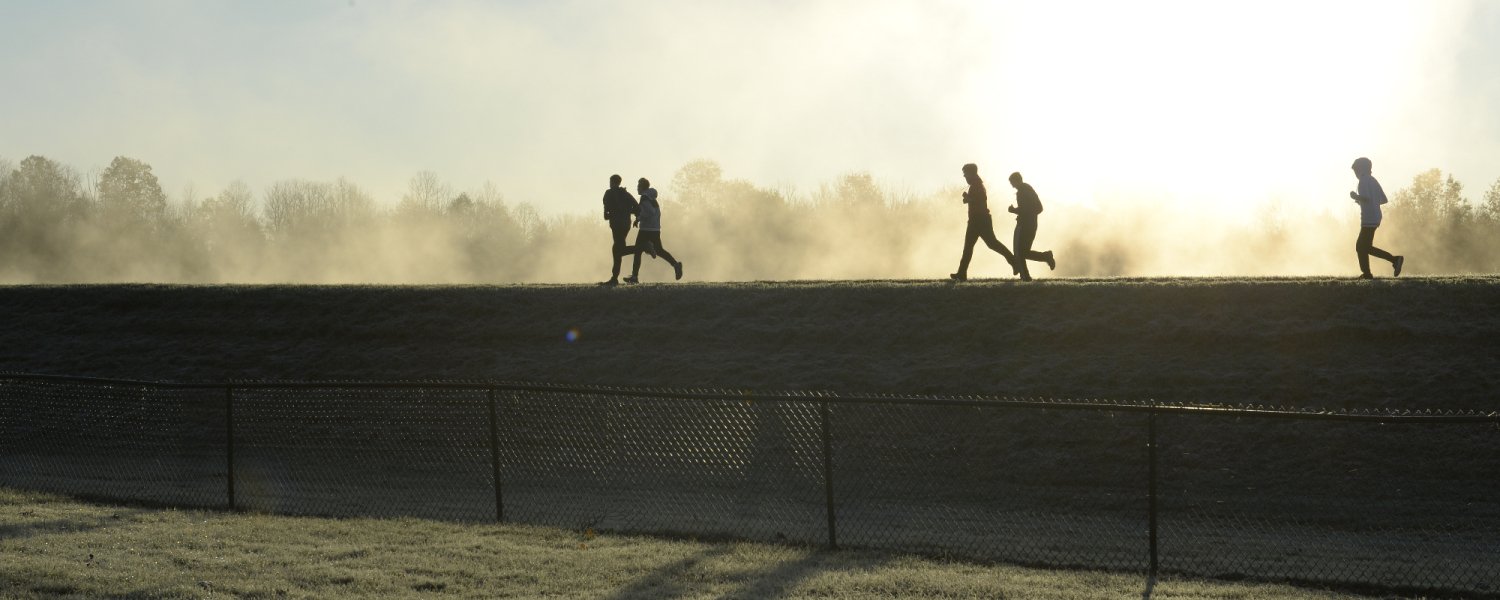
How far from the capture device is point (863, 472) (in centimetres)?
1534

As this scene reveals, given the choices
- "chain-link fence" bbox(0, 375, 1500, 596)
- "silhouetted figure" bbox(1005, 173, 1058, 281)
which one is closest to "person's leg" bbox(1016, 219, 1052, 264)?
"silhouetted figure" bbox(1005, 173, 1058, 281)

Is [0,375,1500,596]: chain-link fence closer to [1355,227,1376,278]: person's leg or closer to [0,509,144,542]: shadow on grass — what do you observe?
[0,509,144,542]: shadow on grass

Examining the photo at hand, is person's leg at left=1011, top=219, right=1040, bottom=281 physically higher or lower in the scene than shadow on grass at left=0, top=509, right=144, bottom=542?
higher

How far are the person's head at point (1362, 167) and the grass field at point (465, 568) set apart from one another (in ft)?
34.1

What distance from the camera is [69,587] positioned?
920cm

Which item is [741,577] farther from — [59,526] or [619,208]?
[619,208]

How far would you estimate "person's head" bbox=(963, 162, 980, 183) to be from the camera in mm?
19719

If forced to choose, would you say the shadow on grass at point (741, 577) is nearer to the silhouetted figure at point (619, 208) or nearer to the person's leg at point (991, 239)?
the person's leg at point (991, 239)

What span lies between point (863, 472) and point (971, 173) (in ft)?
19.6

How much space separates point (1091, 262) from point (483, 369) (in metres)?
43.1

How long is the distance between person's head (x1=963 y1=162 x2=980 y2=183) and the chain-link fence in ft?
14.5

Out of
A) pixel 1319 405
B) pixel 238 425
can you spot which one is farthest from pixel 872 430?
pixel 238 425

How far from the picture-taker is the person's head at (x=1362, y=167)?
18.4m

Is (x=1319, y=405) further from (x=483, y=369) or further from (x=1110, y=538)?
(x=483, y=369)
